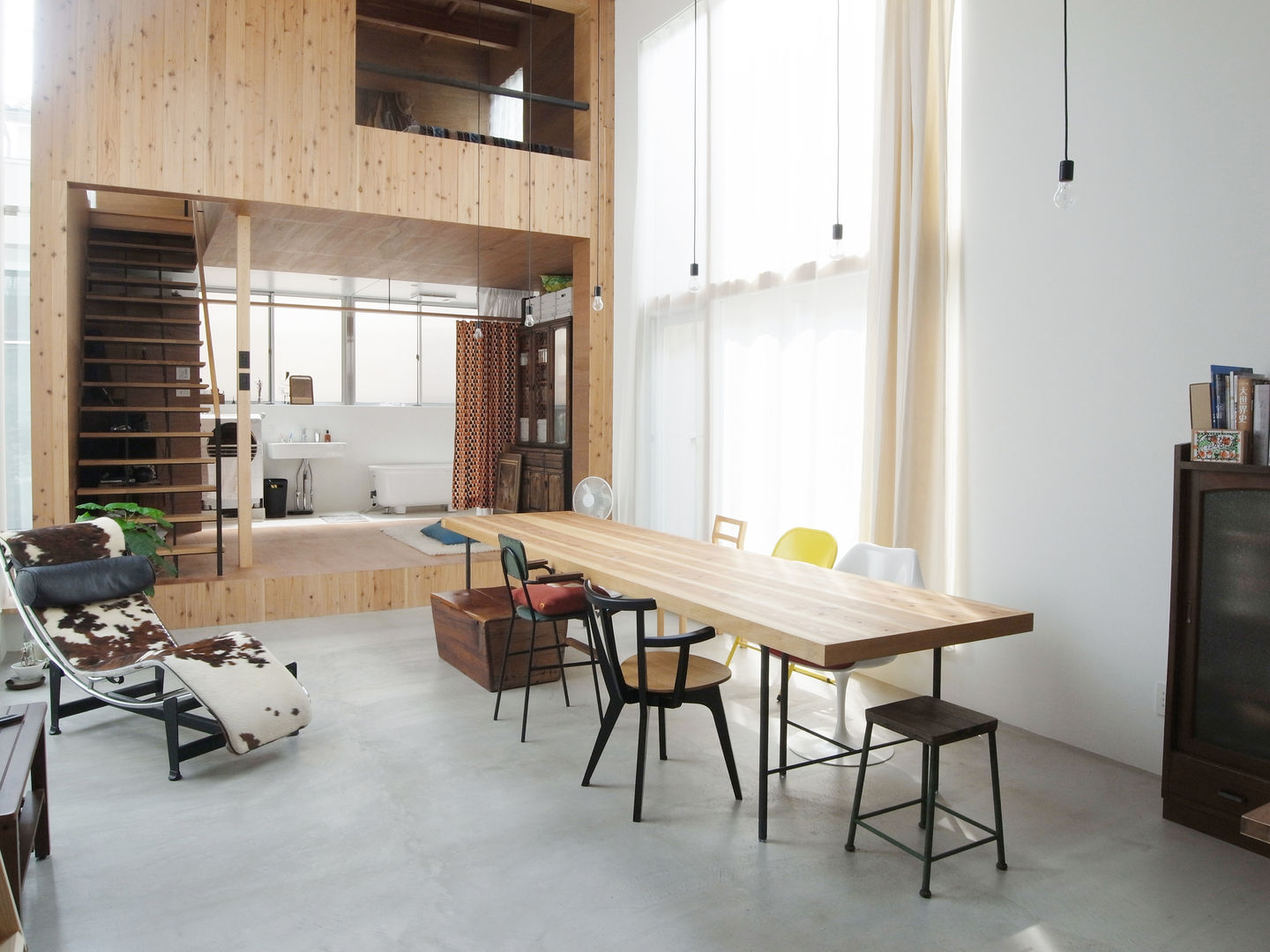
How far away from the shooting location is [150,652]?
3719mm

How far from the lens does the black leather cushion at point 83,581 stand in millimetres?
3775

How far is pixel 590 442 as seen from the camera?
7078 mm

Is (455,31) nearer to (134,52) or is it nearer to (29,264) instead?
(134,52)

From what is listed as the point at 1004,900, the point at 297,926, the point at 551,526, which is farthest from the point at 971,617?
the point at 551,526

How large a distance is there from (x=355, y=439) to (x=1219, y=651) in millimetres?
9416

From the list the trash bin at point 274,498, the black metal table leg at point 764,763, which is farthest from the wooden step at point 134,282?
the black metal table leg at point 764,763

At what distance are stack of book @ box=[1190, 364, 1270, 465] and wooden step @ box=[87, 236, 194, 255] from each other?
24.6 feet

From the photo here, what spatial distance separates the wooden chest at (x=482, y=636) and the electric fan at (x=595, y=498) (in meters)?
0.84

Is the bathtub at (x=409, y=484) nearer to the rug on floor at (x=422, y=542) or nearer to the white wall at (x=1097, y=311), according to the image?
the rug on floor at (x=422, y=542)

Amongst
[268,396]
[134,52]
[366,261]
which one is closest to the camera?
[134,52]

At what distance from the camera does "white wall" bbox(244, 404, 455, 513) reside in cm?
1012

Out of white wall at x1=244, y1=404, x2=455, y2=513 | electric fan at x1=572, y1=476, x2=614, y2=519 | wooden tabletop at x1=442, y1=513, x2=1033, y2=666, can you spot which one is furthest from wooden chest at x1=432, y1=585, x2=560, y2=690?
white wall at x1=244, y1=404, x2=455, y2=513

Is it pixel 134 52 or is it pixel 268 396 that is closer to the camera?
pixel 134 52

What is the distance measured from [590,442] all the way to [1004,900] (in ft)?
16.6
